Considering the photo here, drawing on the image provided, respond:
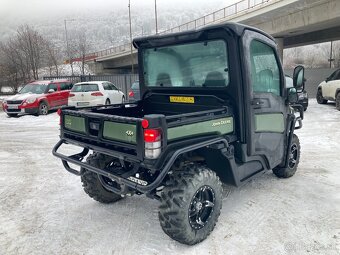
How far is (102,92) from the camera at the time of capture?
1407cm

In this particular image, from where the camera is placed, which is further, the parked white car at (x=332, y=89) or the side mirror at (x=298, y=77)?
the parked white car at (x=332, y=89)

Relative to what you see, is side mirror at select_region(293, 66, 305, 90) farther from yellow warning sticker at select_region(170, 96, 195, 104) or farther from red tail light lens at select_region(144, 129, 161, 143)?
red tail light lens at select_region(144, 129, 161, 143)

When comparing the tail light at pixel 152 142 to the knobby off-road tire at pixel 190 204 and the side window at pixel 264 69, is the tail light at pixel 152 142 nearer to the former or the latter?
the knobby off-road tire at pixel 190 204

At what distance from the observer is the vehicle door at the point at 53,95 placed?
14.6 meters

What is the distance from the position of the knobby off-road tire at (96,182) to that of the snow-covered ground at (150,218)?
146 millimetres

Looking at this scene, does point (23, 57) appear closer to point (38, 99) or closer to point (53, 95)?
point (53, 95)

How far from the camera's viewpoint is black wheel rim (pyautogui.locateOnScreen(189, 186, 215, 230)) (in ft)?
10.4

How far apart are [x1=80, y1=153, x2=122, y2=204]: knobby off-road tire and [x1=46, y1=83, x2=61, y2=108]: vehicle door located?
38.0 feet

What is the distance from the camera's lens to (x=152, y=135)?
8.86 ft

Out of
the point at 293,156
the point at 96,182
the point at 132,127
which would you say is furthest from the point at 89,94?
the point at 132,127

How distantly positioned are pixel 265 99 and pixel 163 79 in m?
1.40

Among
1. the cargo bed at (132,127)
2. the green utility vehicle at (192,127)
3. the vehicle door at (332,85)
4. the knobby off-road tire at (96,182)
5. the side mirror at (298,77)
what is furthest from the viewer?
the vehicle door at (332,85)

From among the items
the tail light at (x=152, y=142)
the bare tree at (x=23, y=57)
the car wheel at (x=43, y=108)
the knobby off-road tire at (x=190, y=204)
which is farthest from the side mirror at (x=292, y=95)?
the bare tree at (x=23, y=57)

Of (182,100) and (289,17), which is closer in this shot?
(182,100)
